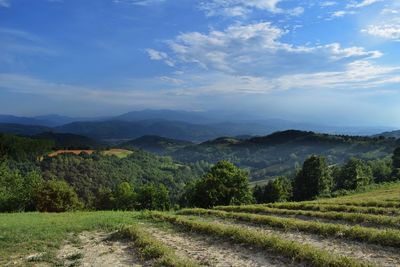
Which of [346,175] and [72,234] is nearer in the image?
[72,234]

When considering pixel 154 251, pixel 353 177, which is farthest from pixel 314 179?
pixel 154 251

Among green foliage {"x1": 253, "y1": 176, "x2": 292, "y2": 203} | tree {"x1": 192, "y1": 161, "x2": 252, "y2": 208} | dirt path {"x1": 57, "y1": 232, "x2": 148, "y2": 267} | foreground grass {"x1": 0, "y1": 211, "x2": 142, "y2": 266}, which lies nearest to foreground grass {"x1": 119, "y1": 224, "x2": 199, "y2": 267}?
dirt path {"x1": 57, "y1": 232, "x2": 148, "y2": 267}

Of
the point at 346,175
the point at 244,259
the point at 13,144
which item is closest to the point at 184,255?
the point at 244,259

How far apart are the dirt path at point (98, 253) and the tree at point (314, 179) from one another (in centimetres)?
6756

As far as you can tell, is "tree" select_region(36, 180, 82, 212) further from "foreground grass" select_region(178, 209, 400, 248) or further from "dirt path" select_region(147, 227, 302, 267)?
"dirt path" select_region(147, 227, 302, 267)

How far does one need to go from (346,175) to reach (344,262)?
84.7m

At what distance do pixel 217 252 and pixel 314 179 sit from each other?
229 feet

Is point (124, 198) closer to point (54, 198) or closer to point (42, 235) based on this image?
point (54, 198)

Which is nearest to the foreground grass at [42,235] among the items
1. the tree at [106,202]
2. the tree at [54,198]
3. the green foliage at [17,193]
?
the tree at [54,198]

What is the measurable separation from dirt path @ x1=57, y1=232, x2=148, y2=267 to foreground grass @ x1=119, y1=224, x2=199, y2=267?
44cm

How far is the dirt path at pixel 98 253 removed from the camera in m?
15.4

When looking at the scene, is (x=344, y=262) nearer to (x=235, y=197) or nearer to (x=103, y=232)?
(x=103, y=232)

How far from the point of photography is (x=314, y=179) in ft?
268

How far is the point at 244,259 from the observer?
14.6 m
